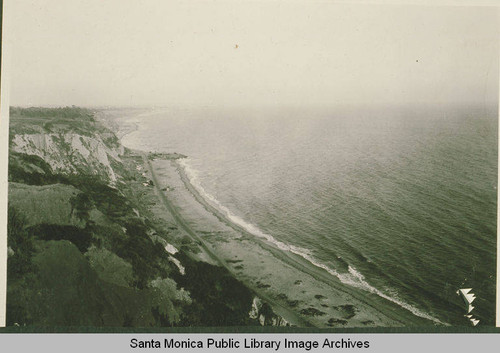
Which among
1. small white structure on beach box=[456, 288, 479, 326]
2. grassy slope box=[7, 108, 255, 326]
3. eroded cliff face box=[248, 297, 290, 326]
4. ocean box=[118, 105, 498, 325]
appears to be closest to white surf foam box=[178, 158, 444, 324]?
ocean box=[118, 105, 498, 325]

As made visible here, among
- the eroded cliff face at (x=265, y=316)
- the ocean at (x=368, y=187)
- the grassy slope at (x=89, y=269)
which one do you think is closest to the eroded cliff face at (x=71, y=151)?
the grassy slope at (x=89, y=269)

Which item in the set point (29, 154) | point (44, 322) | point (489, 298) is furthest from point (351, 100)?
point (44, 322)

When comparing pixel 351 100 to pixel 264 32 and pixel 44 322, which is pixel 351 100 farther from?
pixel 44 322

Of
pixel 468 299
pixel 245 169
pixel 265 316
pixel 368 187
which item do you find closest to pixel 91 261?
pixel 265 316

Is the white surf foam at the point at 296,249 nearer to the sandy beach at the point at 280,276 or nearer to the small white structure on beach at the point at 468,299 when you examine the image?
the sandy beach at the point at 280,276

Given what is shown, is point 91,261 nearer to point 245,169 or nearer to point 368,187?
point 245,169

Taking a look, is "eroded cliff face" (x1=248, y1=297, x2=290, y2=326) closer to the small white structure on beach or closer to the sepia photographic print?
the sepia photographic print

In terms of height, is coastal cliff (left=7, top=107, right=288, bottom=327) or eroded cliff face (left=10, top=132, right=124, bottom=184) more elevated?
eroded cliff face (left=10, top=132, right=124, bottom=184)
